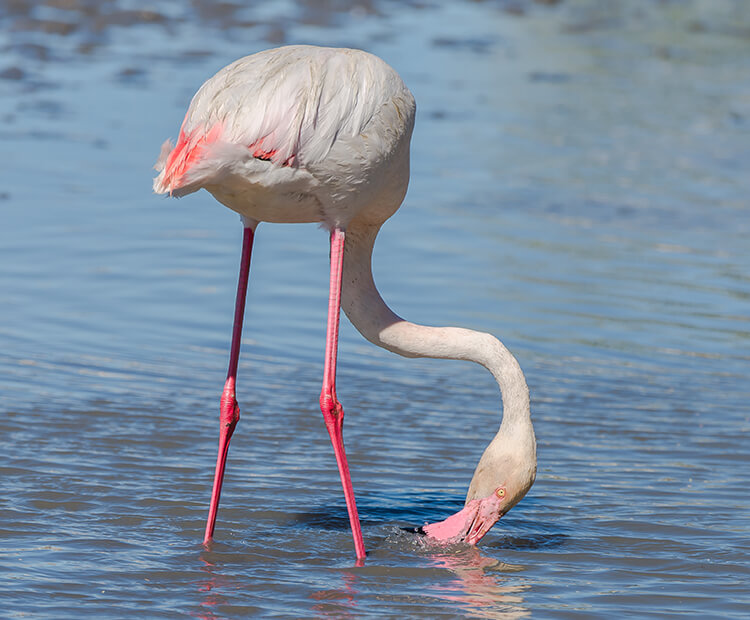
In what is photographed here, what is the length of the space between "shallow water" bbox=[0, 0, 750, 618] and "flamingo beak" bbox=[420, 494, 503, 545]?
0.13m

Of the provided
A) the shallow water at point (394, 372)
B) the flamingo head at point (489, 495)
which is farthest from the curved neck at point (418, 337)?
the shallow water at point (394, 372)

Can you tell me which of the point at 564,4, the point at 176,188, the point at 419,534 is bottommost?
the point at 564,4

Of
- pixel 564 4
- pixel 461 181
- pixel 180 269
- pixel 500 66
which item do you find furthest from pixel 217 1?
pixel 180 269

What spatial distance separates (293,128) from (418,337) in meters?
1.20

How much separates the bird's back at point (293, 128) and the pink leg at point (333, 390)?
25cm

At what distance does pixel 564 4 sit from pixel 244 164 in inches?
838

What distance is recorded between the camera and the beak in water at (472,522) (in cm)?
559

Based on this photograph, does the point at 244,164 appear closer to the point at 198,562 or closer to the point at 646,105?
the point at 198,562

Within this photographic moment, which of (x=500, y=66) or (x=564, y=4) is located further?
(x=564, y=4)

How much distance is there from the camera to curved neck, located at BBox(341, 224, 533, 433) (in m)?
5.67

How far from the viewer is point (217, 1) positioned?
70.4 feet

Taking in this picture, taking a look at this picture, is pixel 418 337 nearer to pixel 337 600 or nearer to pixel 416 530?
pixel 416 530

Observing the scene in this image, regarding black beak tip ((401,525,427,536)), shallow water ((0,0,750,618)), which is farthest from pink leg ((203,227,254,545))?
black beak tip ((401,525,427,536))

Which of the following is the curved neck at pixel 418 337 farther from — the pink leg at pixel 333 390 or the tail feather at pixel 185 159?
the tail feather at pixel 185 159
